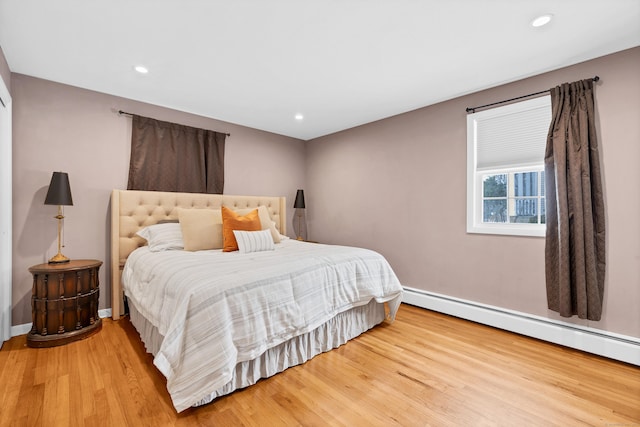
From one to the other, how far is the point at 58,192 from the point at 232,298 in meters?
2.07

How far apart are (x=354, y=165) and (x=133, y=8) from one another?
3061 millimetres

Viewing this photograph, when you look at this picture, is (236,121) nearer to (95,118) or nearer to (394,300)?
(95,118)

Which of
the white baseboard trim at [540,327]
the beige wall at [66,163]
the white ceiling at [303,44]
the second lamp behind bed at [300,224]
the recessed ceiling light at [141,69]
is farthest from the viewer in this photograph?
the second lamp behind bed at [300,224]

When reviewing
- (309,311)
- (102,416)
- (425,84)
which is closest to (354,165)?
(425,84)

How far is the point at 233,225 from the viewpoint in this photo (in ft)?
9.73

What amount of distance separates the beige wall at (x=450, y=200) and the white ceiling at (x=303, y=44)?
0.29 m

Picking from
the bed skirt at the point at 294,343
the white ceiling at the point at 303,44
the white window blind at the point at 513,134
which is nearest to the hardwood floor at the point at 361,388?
the bed skirt at the point at 294,343

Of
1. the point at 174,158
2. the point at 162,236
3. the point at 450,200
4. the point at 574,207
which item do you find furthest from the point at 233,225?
the point at 574,207

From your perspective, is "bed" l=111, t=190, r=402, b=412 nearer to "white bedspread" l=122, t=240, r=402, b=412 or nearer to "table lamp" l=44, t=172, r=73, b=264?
"white bedspread" l=122, t=240, r=402, b=412

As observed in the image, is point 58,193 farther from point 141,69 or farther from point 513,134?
point 513,134

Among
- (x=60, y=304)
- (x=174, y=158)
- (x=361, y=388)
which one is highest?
(x=174, y=158)

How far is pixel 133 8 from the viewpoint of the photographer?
69.6 inches

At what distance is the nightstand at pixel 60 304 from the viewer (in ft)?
7.74

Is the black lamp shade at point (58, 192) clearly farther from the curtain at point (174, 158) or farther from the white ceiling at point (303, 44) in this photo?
the white ceiling at point (303, 44)
